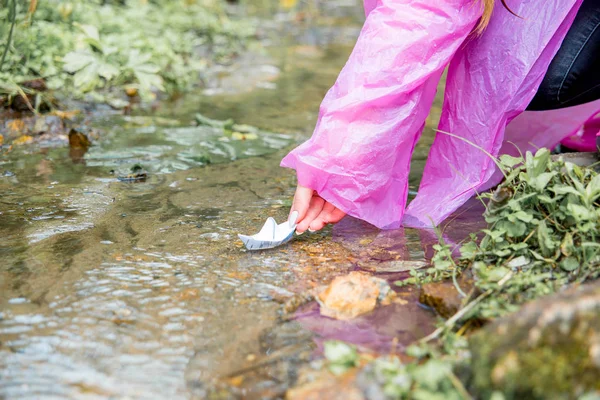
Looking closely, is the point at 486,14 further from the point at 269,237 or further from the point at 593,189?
the point at 269,237

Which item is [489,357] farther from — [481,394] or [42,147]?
[42,147]

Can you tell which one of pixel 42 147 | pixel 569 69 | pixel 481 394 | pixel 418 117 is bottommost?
pixel 42 147

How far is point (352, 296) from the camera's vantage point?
58.9 inches

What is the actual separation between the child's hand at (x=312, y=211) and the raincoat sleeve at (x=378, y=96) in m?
0.04

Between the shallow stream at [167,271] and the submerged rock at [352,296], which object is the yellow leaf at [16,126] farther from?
the submerged rock at [352,296]

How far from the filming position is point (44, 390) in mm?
1189

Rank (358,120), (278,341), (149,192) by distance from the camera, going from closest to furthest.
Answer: (278,341)
(358,120)
(149,192)

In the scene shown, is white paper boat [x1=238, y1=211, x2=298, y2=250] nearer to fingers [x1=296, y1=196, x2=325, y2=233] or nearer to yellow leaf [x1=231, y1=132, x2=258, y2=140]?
fingers [x1=296, y1=196, x2=325, y2=233]

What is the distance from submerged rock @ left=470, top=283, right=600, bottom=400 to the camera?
976 millimetres

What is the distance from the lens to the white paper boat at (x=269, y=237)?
1781 millimetres

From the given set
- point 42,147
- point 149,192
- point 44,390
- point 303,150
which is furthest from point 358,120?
point 42,147

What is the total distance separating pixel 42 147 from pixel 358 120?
167 cm

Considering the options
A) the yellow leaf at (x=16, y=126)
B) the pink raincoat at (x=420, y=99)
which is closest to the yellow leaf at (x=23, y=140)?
the yellow leaf at (x=16, y=126)

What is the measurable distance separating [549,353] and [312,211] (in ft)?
3.43
